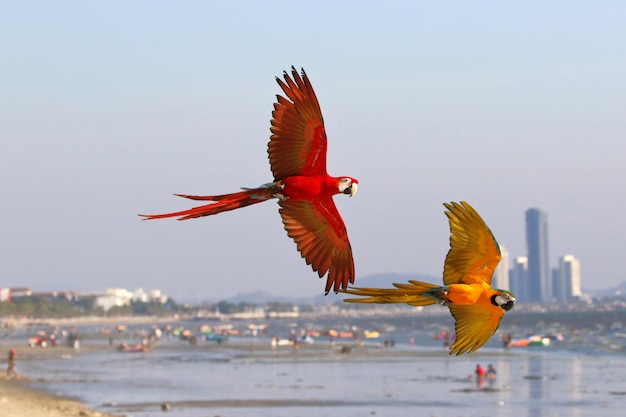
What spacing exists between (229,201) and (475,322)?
43.6 inches

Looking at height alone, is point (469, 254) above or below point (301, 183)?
below

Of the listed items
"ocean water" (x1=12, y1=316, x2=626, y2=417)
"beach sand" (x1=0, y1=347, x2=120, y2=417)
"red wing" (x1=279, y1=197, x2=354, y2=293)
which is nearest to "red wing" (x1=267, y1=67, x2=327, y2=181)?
"red wing" (x1=279, y1=197, x2=354, y2=293)

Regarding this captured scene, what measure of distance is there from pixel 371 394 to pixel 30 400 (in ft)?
52.7

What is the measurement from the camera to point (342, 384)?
5725cm

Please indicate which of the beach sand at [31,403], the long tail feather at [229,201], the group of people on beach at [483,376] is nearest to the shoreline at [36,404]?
the beach sand at [31,403]

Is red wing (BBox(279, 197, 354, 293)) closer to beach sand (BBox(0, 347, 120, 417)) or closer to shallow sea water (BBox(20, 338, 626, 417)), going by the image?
beach sand (BBox(0, 347, 120, 417))

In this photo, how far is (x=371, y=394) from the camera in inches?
2028

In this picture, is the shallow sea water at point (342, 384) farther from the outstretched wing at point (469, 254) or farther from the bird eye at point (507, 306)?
the bird eye at point (507, 306)

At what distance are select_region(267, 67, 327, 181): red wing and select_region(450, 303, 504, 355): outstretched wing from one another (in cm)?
78

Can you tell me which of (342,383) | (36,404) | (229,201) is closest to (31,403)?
(36,404)

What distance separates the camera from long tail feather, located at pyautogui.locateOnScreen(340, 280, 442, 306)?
3865 mm

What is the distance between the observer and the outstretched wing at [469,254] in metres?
4.12

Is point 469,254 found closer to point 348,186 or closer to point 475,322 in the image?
point 475,322

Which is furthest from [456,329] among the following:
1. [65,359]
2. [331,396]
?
[65,359]
